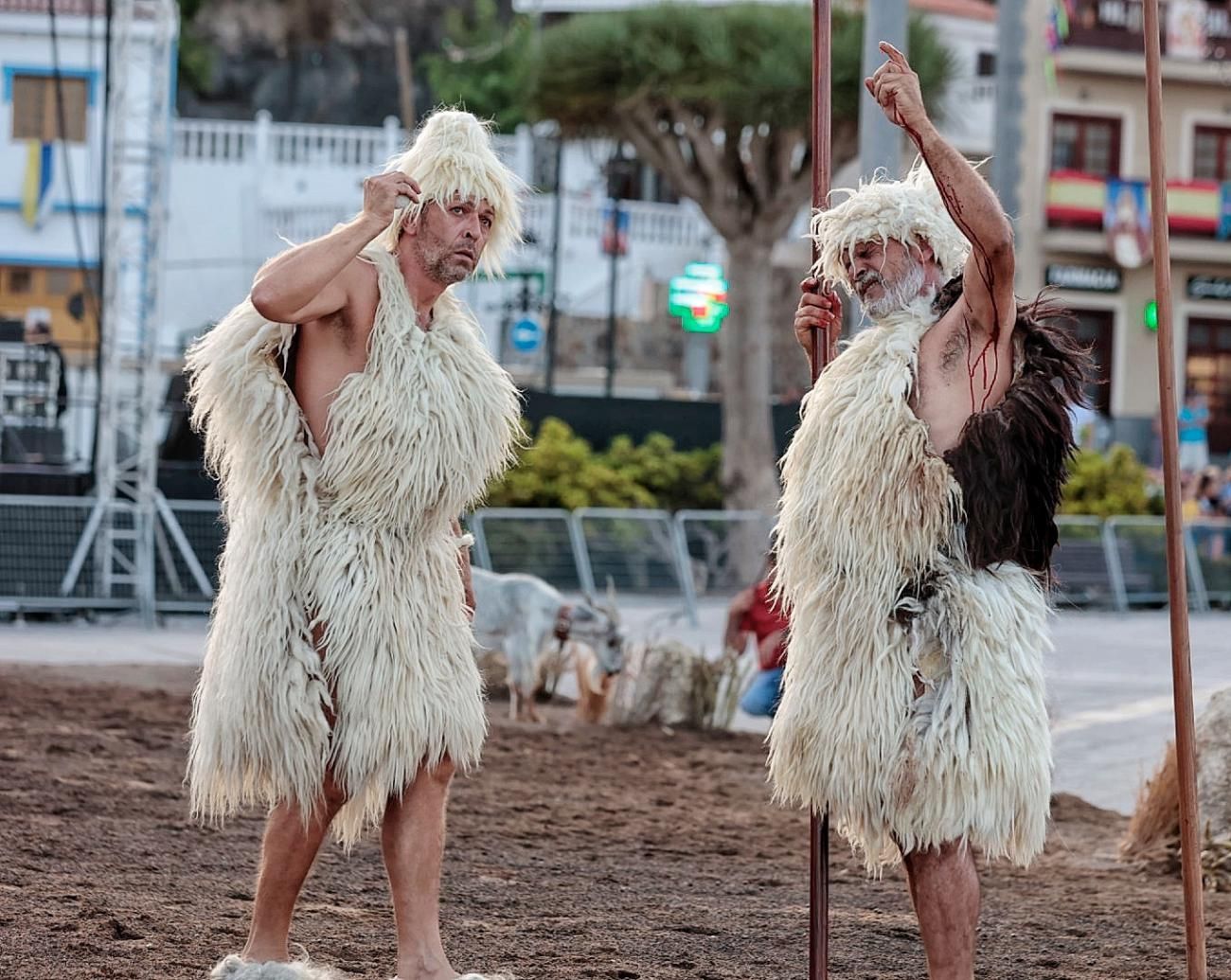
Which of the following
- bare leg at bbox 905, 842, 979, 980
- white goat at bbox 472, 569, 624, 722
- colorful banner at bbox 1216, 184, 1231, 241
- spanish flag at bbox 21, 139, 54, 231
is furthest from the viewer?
colorful banner at bbox 1216, 184, 1231, 241

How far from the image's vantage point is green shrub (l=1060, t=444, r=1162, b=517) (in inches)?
754

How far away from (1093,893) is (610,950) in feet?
6.61

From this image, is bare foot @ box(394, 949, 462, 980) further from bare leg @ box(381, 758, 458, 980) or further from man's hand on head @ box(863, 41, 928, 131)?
man's hand on head @ box(863, 41, 928, 131)

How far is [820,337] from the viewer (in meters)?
4.33

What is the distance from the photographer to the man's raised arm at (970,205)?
3.86 m

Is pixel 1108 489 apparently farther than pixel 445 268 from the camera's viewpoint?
Yes

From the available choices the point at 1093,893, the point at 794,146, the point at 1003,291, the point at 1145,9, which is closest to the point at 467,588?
the point at 1003,291

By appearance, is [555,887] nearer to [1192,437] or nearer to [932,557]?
[932,557]

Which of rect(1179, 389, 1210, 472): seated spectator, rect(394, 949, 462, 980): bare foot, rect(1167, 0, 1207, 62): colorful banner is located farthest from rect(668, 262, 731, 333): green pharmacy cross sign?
rect(394, 949, 462, 980): bare foot

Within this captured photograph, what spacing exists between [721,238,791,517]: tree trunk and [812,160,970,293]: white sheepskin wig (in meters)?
15.5

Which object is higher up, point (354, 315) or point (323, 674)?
point (354, 315)

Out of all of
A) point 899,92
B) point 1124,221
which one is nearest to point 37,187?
point 1124,221

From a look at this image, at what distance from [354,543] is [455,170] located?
87 cm

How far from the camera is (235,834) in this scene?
646cm
